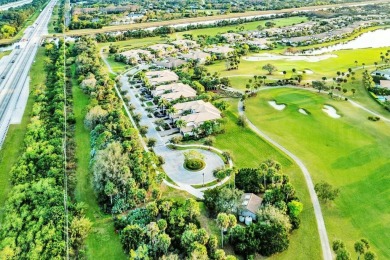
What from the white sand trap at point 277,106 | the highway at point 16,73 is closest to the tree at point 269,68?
the white sand trap at point 277,106

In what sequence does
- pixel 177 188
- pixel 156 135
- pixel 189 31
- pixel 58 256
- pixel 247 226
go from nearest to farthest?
pixel 58 256 < pixel 247 226 < pixel 177 188 < pixel 156 135 < pixel 189 31

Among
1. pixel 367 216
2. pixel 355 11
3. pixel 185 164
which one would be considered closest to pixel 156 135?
pixel 185 164

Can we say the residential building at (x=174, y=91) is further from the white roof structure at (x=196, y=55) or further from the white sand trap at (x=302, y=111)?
the white roof structure at (x=196, y=55)

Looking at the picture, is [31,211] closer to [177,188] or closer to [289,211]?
[177,188]

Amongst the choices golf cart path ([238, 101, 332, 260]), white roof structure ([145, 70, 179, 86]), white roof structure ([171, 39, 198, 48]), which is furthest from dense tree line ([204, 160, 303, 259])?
white roof structure ([171, 39, 198, 48])

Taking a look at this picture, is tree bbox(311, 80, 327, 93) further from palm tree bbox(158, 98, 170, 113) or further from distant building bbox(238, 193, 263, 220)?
distant building bbox(238, 193, 263, 220)

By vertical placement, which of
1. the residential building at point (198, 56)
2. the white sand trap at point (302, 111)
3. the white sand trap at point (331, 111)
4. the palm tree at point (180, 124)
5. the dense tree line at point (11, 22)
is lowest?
the dense tree line at point (11, 22)

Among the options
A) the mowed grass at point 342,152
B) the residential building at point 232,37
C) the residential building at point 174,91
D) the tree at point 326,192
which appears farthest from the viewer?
the residential building at point 232,37
